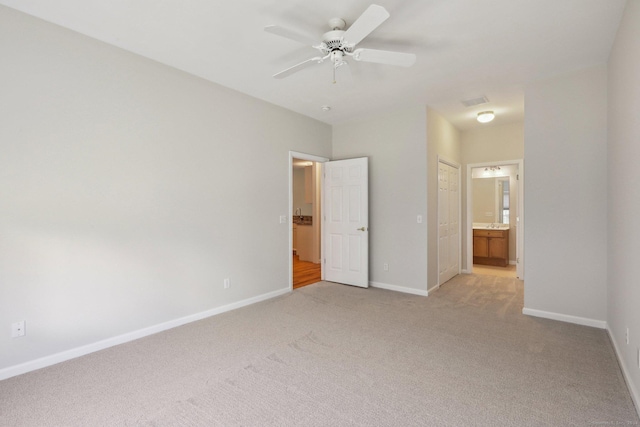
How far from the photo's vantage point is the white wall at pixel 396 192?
4438 millimetres

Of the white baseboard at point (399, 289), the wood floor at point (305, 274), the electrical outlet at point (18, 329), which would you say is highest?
the electrical outlet at point (18, 329)

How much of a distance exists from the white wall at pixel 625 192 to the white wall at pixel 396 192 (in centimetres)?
195

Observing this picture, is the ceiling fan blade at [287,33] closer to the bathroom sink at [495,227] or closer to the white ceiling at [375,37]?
the white ceiling at [375,37]

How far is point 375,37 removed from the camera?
2676 millimetres

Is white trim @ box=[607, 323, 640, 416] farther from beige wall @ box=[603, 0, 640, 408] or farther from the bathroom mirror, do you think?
the bathroom mirror

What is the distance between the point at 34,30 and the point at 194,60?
1.18 meters

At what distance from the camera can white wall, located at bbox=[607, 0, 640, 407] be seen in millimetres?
1985

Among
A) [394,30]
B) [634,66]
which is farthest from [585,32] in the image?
[394,30]

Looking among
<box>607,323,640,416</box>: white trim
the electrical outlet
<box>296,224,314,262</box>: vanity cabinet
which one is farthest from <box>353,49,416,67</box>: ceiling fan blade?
<box>296,224,314,262</box>: vanity cabinet

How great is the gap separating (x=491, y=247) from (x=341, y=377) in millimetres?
5368

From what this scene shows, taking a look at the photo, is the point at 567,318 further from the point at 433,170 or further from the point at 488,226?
the point at 488,226

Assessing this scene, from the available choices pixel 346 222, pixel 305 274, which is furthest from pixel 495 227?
pixel 305 274

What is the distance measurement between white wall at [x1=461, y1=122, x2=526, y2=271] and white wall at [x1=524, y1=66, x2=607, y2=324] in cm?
197

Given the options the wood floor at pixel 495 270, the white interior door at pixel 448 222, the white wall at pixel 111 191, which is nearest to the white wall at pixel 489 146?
the white interior door at pixel 448 222
